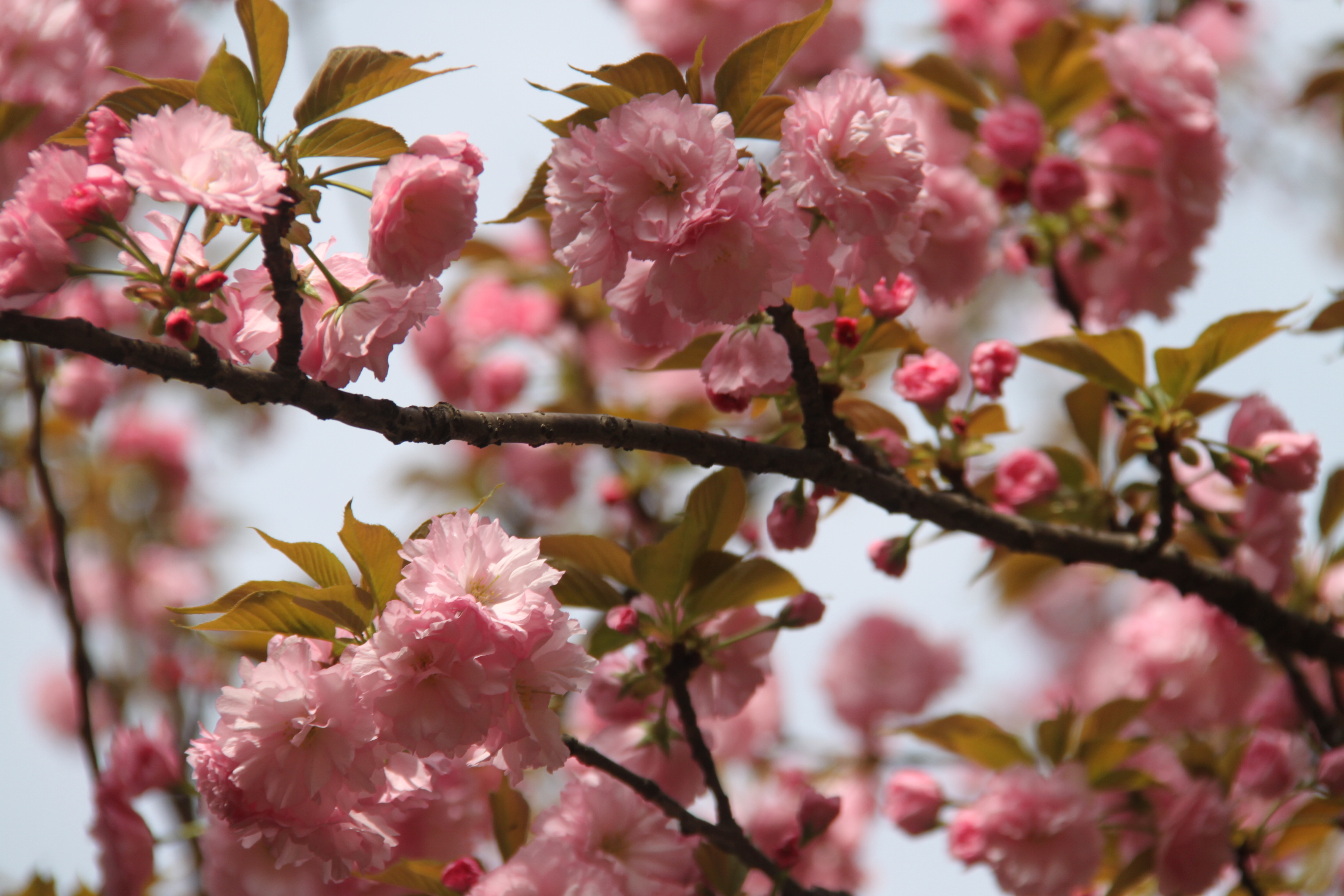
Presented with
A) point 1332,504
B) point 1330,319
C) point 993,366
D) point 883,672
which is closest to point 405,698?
point 993,366

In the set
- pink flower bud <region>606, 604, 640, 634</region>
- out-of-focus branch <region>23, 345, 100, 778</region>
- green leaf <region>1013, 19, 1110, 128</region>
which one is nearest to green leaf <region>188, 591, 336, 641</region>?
pink flower bud <region>606, 604, 640, 634</region>

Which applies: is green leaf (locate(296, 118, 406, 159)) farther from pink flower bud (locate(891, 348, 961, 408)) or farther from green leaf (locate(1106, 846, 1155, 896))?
green leaf (locate(1106, 846, 1155, 896))

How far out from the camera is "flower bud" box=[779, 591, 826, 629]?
3.42 ft

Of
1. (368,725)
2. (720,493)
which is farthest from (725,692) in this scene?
(368,725)

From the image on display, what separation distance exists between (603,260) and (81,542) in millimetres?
2775

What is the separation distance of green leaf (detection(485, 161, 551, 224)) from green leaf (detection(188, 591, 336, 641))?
35cm

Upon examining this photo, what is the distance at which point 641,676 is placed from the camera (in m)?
1.02

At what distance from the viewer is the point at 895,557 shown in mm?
1096

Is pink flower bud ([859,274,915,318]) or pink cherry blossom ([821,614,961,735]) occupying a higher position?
pink flower bud ([859,274,915,318])

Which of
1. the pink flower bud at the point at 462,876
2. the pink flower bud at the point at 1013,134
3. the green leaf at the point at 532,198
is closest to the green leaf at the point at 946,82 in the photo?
the pink flower bud at the point at 1013,134

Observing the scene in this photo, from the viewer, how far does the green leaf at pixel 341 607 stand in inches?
30.7

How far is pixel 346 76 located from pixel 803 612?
660mm

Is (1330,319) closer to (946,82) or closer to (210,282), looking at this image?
(946,82)

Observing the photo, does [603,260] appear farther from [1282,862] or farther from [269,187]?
[1282,862]
